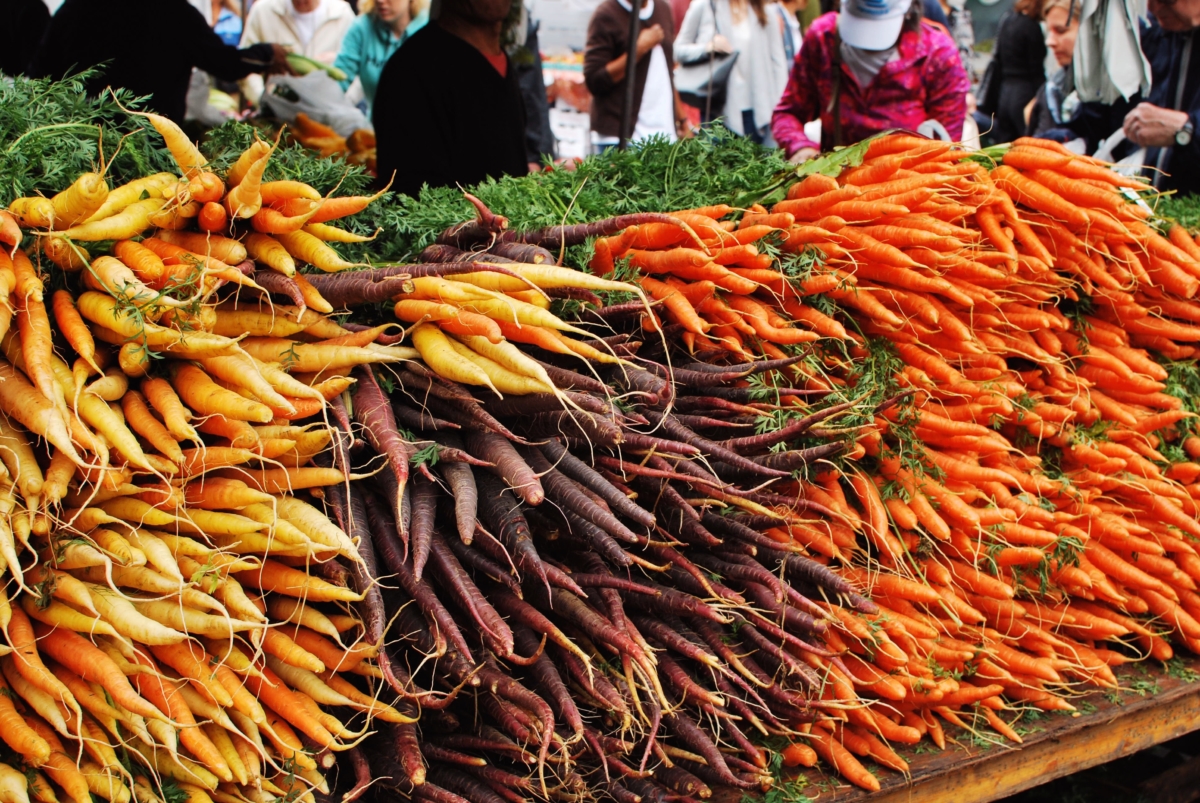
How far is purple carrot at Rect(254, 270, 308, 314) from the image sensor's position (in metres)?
1.72

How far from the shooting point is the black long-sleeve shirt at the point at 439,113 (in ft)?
11.5

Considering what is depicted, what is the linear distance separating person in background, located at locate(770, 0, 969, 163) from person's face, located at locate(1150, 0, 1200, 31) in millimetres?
908

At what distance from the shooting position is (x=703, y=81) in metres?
6.67

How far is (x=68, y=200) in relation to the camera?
1683 mm

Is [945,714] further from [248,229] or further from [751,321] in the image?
[248,229]

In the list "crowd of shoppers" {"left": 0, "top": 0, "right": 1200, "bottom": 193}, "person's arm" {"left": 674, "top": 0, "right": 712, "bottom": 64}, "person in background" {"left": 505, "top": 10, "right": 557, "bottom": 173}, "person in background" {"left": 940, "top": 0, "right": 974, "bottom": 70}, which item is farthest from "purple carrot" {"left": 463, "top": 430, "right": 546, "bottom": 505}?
"person in background" {"left": 940, "top": 0, "right": 974, "bottom": 70}

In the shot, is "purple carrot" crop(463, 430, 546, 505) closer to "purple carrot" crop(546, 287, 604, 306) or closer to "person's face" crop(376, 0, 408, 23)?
"purple carrot" crop(546, 287, 604, 306)

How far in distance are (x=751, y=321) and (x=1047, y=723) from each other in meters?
1.41

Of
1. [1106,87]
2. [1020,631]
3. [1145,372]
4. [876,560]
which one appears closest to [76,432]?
[876,560]

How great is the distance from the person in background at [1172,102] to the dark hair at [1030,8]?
1557 mm

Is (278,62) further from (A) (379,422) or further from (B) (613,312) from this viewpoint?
(A) (379,422)

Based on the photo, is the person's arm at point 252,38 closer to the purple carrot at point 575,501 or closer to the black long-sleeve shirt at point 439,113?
the black long-sleeve shirt at point 439,113

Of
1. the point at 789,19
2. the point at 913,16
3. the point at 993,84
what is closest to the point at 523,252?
the point at 913,16

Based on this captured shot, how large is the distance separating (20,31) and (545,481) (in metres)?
3.78
